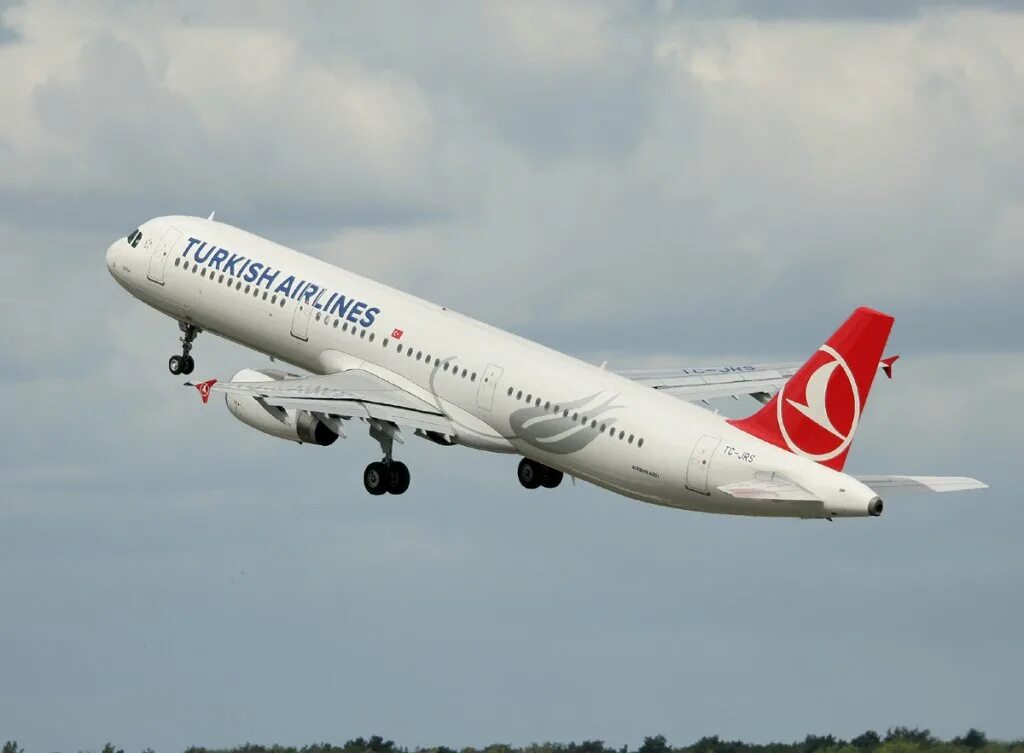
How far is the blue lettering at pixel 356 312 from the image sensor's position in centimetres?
8544

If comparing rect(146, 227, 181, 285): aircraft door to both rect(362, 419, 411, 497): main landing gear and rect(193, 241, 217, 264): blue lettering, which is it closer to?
rect(193, 241, 217, 264): blue lettering

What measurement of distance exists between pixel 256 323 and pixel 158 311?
704 cm

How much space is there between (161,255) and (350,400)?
13.4m

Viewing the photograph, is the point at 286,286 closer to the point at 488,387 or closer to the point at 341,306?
the point at 341,306

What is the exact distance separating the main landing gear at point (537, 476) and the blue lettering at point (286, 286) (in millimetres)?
10553

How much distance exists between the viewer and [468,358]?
270 feet

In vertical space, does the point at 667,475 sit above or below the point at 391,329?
below

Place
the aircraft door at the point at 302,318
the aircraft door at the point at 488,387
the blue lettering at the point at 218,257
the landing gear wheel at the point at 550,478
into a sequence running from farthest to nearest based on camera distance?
the blue lettering at the point at 218,257 < the landing gear wheel at the point at 550,478 < the aircraft door at the point at 302,318 < the aircraft door at the point at 488,387

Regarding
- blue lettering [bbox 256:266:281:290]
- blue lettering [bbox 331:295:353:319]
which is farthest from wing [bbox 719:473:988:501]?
blue lettering [bbox 256:266:281:290]

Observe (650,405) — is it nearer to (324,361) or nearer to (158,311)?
(324,361)

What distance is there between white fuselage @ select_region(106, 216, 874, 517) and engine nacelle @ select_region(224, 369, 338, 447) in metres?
2.53

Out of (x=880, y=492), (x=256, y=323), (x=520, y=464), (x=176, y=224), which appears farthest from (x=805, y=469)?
(x=176, y=224)

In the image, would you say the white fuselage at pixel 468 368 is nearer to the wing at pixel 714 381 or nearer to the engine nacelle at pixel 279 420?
the engine nacelle at pixel 279 420

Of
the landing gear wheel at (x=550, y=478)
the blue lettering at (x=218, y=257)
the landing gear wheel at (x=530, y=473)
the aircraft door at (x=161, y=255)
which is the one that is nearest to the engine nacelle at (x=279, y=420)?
the blue lettering at (x=218, y=257)
